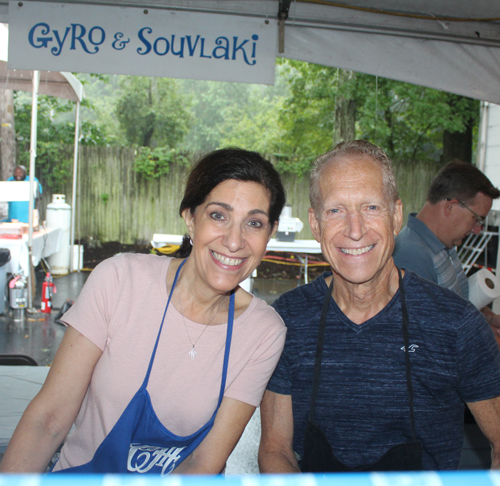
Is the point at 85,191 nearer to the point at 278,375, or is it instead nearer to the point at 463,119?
the point at 463,119

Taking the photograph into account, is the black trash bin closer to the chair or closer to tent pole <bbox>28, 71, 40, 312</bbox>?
tent pole <bbox>28, 71, 40, 312</bbox>

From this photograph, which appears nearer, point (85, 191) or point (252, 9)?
point (252, 9)

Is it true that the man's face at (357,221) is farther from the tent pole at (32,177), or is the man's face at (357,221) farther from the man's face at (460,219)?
the tent pole at (32,177)

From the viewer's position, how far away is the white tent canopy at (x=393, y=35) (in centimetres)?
327

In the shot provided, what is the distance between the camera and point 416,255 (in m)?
3.00

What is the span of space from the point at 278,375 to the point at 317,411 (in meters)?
0.21

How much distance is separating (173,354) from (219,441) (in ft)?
1.16

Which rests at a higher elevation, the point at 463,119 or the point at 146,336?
the point at 463,119

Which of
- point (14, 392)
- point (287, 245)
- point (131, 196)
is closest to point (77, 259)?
point (131, 196)

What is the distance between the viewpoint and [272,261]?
11664 millimetres

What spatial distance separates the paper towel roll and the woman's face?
1.86 m

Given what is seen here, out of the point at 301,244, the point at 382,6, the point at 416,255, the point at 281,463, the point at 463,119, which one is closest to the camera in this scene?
the point at 281,463

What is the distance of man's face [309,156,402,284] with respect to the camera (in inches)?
71.3

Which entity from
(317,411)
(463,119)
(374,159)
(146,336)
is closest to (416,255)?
(374,159)
